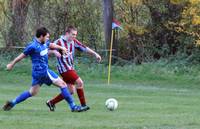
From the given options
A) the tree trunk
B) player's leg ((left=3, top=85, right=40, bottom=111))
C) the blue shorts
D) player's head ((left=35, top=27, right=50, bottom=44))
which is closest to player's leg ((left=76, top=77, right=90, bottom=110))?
the blue shorts

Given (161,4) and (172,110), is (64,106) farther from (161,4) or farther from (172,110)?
(161,4)

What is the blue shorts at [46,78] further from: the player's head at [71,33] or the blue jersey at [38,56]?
the player's head at [71,33]

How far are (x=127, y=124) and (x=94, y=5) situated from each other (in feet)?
81.0

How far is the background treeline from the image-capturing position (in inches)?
1264

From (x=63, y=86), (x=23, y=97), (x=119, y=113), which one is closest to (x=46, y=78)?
(x=63, y=86)

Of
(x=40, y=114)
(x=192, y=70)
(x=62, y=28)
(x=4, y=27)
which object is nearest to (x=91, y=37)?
(x=62, y=28)

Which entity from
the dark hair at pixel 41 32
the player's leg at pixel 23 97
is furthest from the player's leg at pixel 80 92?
the dark hair at pixel 41 32

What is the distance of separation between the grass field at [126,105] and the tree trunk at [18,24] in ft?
20.2

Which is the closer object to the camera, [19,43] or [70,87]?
[70,87]

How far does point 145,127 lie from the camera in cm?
1116

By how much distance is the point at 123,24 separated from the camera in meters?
33.8

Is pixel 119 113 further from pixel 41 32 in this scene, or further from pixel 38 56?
pixel 41 32

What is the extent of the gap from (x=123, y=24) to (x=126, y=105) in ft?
58.2

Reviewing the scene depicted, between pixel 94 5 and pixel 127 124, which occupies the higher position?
pixel 94 5
